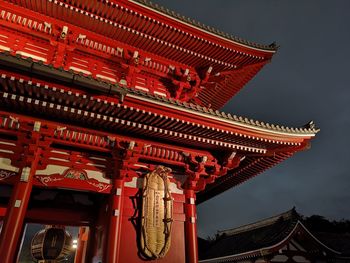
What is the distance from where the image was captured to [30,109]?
255 inches

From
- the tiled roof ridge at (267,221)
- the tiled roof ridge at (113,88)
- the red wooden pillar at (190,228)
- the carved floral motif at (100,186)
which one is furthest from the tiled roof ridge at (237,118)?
the tiled roof ridge at (267,221)

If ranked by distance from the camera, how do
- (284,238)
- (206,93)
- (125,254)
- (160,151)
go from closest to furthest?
(125,254), (160,151), (206,93), (284,238)

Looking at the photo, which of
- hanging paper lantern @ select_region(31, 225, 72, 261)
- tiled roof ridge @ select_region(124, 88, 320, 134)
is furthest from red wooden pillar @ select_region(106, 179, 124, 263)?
hanging paper lantern @ select_region(31, 225, 72, 261)

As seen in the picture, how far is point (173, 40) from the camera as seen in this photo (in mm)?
10078

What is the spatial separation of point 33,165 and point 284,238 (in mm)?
15976

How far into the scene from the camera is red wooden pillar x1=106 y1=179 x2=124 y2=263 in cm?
679

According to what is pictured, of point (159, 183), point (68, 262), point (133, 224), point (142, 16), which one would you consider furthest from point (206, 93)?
point (68, 262)

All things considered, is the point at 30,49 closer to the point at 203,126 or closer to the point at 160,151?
the point at 160,151

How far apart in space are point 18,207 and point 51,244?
11.2ft

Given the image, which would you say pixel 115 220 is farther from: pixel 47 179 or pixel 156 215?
pixel 47 179

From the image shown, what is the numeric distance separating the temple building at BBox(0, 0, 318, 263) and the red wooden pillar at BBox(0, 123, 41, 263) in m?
0.02

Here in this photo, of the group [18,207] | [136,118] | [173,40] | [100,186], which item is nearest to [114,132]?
[136,118]

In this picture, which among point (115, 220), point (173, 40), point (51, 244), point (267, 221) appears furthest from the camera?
point (267, 221)

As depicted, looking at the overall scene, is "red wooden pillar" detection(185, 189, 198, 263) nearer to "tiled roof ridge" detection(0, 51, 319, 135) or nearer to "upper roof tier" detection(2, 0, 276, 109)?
"tiled roof ridge" detection(0, 51, 319, 135)
